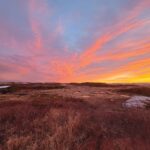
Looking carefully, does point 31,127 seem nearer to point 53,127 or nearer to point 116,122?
point 53,127

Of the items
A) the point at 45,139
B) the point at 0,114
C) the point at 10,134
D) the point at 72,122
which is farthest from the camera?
the point at 0,114

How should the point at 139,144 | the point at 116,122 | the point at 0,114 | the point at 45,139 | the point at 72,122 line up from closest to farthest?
the point at 139,144 < the point at 45,139 < the point at 72,122 < the point at 116,122 < the point at 0,114

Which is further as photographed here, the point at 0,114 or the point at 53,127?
the point at 0,114

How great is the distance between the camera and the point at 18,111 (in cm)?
909

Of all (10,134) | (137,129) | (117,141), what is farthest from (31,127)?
(137,129)

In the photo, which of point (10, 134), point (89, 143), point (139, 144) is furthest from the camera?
point (10, 134)

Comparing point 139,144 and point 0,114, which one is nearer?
point 139,144

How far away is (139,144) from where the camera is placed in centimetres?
496

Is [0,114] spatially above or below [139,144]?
above

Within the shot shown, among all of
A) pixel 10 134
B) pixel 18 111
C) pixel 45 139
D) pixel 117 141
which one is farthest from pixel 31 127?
pixel 117 141

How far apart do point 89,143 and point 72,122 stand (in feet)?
5.73

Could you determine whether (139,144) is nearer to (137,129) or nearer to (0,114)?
(137,129)

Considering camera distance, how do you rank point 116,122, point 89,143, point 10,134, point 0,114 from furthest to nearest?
point 0,114 < point 116,122 < point 10,134 < point 89,143

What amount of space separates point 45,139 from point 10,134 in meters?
1.52
